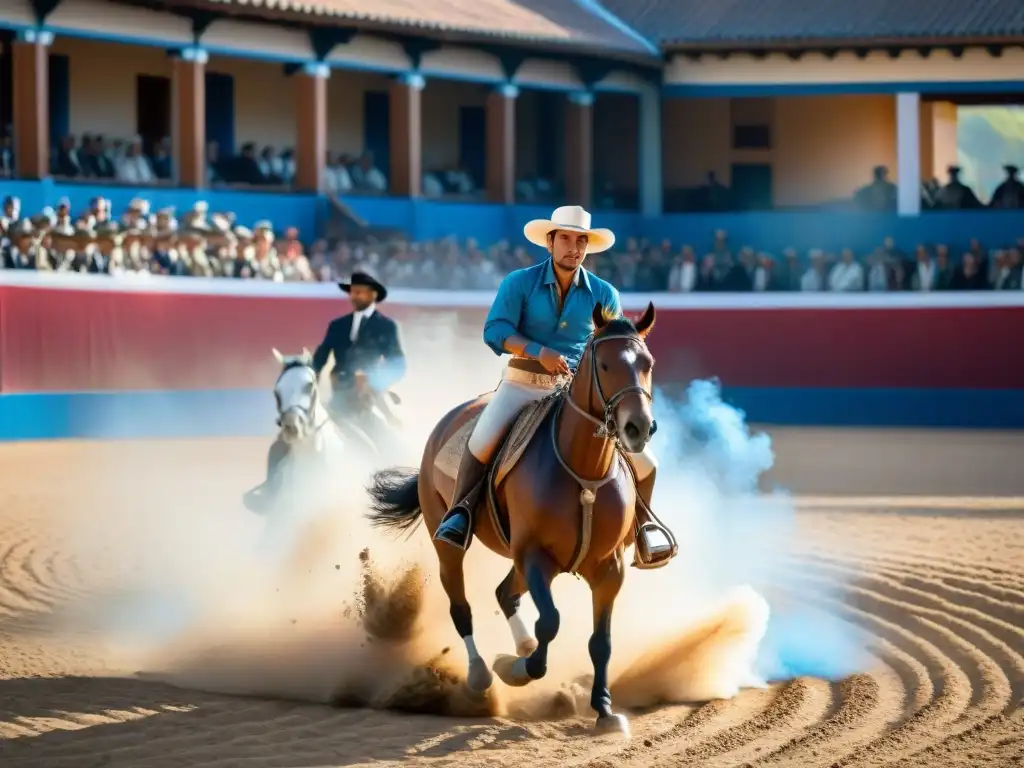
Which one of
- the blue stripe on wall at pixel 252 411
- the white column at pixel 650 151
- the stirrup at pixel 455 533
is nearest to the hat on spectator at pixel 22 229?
the blue stripe on wall at pixel 252 411

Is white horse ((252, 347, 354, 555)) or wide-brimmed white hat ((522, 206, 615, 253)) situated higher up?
wide-brimmed white hat ((522, 206, 615, 253))

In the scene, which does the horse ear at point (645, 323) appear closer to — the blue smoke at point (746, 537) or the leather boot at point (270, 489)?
the blue smoke at point (746, 537)

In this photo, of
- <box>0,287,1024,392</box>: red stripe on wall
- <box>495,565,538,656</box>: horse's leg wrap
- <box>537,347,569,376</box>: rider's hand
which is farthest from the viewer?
<box>0,287,1024,392</box>: red stripe on wall

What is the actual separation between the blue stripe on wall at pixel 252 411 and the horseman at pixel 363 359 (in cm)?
781

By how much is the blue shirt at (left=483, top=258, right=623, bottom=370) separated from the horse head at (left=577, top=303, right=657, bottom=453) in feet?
1.51

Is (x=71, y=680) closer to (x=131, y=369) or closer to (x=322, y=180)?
(x=131, y=369)

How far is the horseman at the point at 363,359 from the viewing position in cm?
944

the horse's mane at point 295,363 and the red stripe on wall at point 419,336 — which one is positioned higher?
the red stripe on wall at point 419,336

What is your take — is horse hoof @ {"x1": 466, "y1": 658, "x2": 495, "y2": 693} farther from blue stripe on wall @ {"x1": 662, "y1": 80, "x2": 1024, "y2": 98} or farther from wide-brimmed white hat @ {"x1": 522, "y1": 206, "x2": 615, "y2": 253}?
blue stripe on wall @ {"x1": 662, "y1": 80, "x2": 1024, "y2": 98}

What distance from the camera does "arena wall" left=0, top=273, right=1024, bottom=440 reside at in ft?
54.9

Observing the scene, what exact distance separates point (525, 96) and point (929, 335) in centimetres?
1122

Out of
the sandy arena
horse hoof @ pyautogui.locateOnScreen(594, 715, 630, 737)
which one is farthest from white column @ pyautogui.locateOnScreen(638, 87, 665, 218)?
horse hoof @ pyautogui.locateOnScreen(594, 715, 630, 737)

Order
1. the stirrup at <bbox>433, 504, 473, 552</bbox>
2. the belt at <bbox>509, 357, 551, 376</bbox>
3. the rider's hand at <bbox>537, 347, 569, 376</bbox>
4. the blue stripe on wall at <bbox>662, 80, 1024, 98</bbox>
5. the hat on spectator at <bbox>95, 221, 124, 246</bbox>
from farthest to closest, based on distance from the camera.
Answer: the blue stripe on wall at <bbox>662, 80, 1024, 98</bbox> → the hat on spectator at <bbox>95, 221, 124, 246</bbox> → the belt at <bbox>509, 357, 551, 376</bbox> → the stirrup at <bbox>433, 504, 473, 552</bbox> → the rider's hand at <bbox>537, 347, 569, 376</bbox>

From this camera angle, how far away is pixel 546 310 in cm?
657
